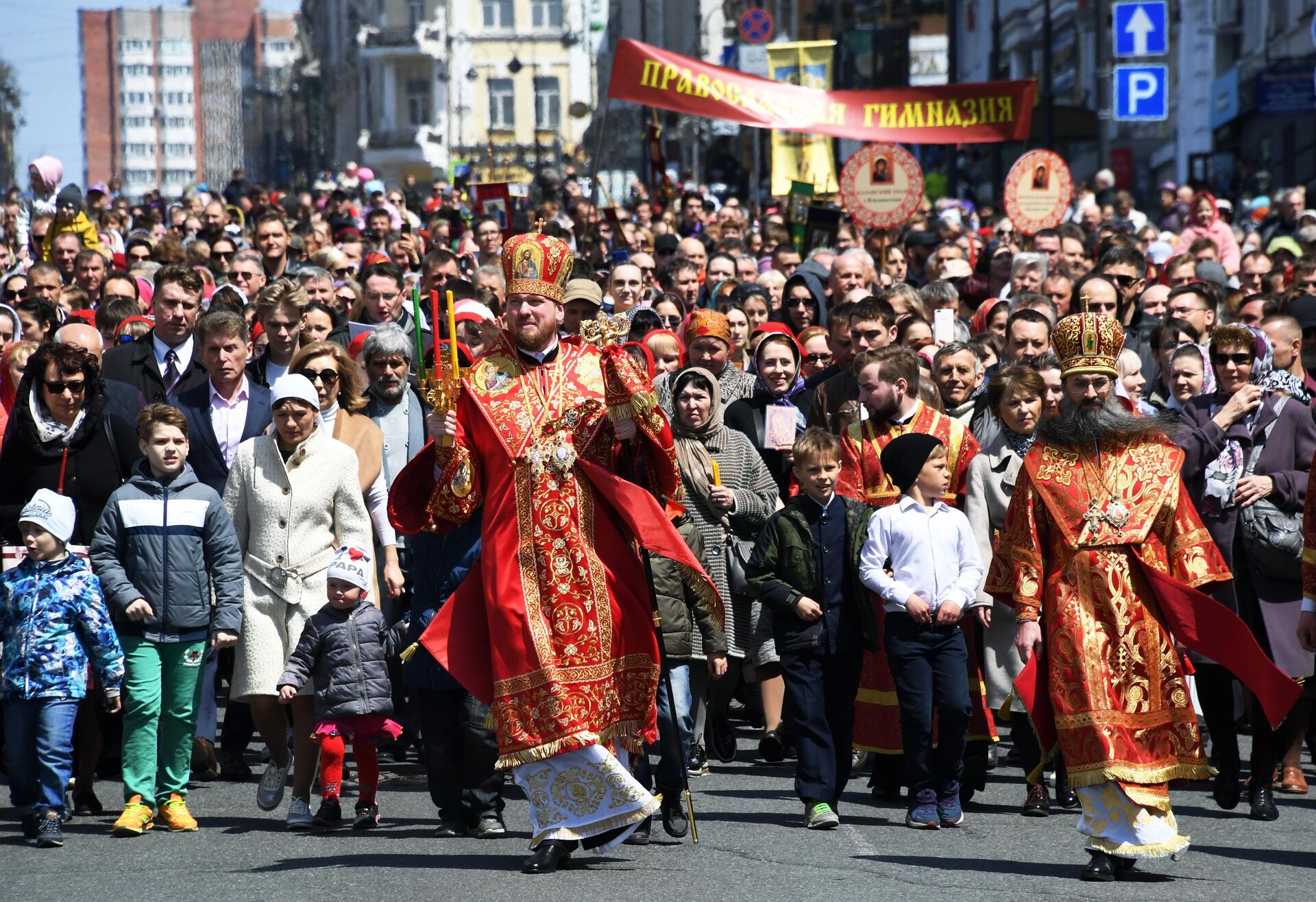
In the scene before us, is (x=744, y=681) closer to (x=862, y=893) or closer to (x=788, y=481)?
(x=788, y=481)

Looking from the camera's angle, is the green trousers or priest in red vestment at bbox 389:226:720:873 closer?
priest in red vestment at bbox 389:226:720:873

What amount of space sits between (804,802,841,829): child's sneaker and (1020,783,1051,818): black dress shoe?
0.92 meters

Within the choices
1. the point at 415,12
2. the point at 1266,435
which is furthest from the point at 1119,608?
the point at 415,12

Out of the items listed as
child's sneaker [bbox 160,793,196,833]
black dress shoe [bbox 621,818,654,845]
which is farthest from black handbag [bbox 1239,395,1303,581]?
child's sneaker [bbox 160,793,196,833]

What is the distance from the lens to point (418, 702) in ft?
28.6

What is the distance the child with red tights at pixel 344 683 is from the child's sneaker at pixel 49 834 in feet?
3.21

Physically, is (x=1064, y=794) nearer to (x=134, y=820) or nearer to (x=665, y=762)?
(x=665, y=762)

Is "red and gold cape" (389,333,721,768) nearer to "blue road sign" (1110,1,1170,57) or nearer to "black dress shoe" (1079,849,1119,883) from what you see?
"black dress shoe" (1079,849,1119,883)

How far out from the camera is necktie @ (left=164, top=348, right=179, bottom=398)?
36.6ft

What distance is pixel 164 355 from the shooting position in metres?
11.2

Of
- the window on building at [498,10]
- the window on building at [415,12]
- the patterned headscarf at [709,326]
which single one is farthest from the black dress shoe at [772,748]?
the window on building at [415,12]

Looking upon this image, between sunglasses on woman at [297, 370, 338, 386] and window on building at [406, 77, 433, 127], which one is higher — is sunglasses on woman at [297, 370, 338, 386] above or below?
below

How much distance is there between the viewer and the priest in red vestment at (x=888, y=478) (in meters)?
9.28

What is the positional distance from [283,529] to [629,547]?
1.93 meters
